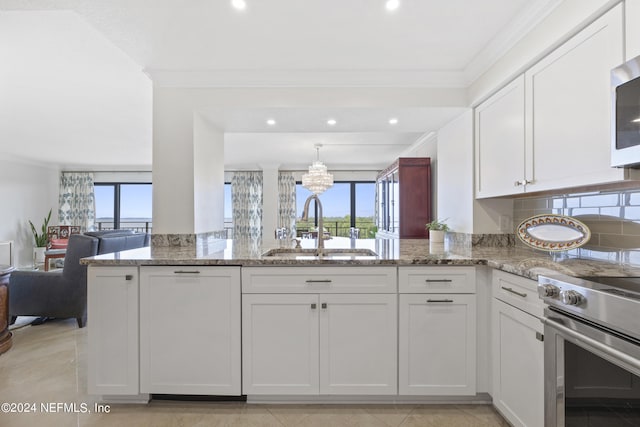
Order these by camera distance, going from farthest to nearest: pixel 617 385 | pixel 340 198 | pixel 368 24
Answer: pixel 340 198, pixel 368 24, pixel 617 385

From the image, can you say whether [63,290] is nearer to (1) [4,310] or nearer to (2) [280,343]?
(1) [4,310]

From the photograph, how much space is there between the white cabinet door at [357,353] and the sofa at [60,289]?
9.48 ft

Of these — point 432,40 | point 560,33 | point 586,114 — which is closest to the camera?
point 586,114

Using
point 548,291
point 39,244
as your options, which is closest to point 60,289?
point 548,291

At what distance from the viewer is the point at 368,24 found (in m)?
1.97

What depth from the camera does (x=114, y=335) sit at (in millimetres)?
1951

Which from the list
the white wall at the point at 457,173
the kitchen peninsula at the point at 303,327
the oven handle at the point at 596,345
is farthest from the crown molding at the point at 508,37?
the oven handle at the point at 596,345

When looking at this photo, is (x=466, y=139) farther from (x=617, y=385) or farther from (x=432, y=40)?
(x=617, y=385)

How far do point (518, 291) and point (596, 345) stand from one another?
55 cm

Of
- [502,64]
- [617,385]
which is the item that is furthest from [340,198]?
[617,385]

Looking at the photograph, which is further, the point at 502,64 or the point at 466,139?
the point at 466,139

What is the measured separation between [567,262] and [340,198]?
6607mm

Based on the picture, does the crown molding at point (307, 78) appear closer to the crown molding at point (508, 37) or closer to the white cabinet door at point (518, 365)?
the crown molding at point (508, 37)

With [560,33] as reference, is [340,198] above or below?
below
